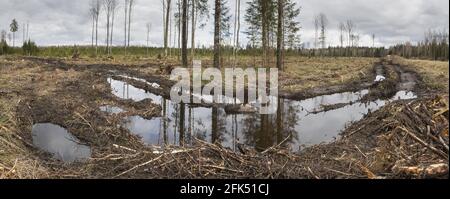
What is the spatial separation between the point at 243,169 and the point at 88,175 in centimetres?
218

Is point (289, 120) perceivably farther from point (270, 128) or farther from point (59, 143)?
point (59, 143)

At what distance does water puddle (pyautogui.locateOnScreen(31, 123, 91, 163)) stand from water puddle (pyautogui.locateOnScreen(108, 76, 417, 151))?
1.54 m

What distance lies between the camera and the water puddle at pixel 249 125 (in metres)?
10.6

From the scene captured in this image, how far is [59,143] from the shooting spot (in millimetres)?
9758

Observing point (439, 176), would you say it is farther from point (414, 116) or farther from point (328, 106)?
point (328, 106)

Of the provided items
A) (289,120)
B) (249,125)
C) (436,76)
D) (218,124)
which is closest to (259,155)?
(249,125)

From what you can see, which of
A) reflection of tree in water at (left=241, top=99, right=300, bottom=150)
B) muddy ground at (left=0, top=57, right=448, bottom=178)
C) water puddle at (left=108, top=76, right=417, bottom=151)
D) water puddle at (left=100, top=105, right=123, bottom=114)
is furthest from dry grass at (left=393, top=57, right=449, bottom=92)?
water puddle at (left=100, top=105, right=123, bottom=114)

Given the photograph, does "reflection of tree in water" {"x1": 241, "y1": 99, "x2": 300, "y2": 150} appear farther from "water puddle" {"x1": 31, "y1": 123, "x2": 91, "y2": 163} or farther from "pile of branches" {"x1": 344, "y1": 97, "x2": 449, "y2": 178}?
"water puddle" {"x1": 31, "y1": 123, "x2": 91, "y2": 163}

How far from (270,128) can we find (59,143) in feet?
17.5

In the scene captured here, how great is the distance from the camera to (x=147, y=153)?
659cm

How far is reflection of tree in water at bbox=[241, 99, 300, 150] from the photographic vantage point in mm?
10453

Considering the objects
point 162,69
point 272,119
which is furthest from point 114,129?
point 162,69

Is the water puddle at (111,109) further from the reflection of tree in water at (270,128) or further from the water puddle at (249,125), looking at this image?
the reflection of tree in water at (270,128)

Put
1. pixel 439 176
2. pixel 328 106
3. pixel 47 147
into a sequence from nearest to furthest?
pixel 439 176 < pixel 47 147 < pixel 328 106
